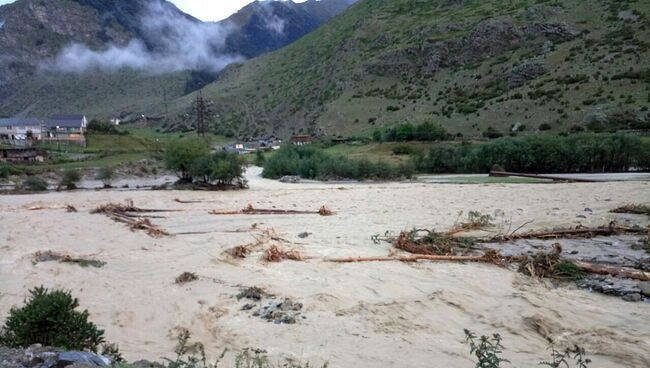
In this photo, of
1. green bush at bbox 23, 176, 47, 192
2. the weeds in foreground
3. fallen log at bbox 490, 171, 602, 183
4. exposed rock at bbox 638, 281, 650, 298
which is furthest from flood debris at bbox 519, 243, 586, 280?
green bush at bbox 23, 176, 47, 192

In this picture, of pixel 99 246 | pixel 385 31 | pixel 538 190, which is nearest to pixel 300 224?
pixel 99 246

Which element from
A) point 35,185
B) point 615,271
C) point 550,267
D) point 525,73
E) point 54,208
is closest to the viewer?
point 615,271

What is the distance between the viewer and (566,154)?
44500mm

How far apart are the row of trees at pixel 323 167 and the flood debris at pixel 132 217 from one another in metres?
23.0

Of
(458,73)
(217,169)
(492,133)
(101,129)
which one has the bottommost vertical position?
(217,169)

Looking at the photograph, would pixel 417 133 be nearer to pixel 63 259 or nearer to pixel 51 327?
pixel 63 259

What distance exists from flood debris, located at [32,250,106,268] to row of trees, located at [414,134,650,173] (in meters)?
39.7

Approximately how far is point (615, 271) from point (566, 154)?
35.7 meters

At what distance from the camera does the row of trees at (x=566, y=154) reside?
142ft

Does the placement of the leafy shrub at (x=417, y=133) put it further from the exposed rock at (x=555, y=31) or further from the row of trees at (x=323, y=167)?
the exposed rock at (x=555, y=31)

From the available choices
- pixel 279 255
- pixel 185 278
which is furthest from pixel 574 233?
pixel 185 278

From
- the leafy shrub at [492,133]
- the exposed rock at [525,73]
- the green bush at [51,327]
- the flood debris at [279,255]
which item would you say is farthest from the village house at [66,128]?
the green bush at [51,327]

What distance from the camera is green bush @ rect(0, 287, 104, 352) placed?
6871 millimetres

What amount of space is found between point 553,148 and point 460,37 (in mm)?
50532
